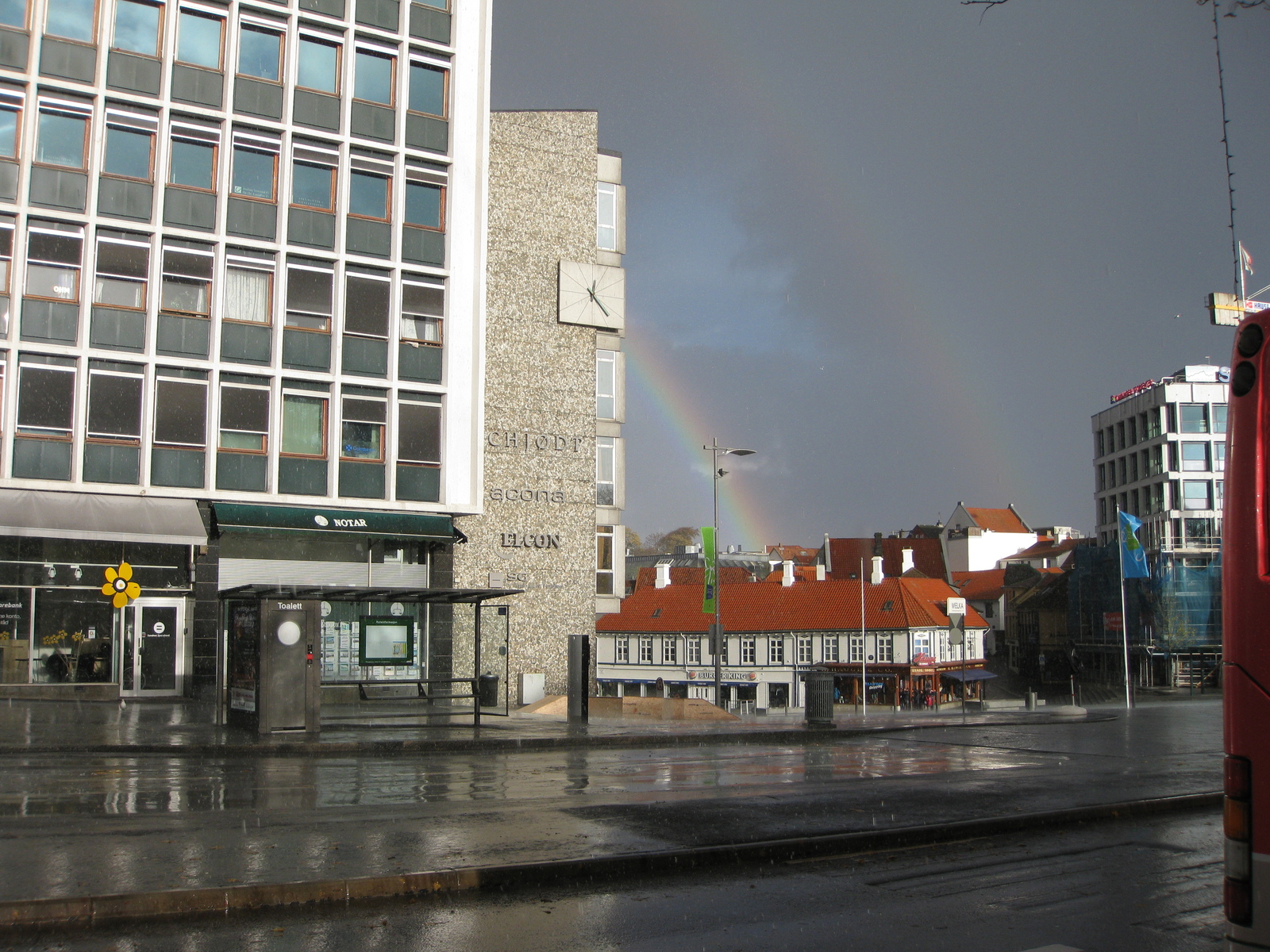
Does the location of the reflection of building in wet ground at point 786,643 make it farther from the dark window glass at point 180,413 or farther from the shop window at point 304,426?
the dark window glass at point 180,413

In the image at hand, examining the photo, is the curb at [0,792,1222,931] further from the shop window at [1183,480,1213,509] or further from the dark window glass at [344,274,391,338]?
the shop window at [1183,480,1213,509]

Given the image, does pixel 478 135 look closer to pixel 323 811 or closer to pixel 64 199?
pixel 64 199

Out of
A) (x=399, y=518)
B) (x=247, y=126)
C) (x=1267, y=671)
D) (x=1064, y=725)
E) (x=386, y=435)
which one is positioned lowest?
(x=1064, y=725)

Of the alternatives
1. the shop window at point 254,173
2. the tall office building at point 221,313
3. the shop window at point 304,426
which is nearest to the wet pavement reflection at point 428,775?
the tall office building at point 221,313

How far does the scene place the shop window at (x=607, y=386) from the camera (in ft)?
124

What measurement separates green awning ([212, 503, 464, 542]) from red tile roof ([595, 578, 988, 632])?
5237 cm

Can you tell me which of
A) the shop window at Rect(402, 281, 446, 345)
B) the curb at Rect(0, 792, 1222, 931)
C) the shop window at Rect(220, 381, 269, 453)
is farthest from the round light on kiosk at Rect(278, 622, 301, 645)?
the shop window at Rect(402, 281, 446, 345)

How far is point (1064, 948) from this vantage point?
6254 mm

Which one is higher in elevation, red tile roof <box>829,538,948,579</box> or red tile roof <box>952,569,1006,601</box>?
red tile roof <box>829,538,948,579</box>

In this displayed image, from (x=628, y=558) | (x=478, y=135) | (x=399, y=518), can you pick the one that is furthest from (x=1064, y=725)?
(x=628, y=558)

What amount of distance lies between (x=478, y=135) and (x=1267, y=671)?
110 ft

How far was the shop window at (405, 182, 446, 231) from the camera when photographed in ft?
111

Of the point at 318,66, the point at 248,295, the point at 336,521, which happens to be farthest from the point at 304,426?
the point at 318,66

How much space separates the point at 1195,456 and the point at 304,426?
74.7 m
